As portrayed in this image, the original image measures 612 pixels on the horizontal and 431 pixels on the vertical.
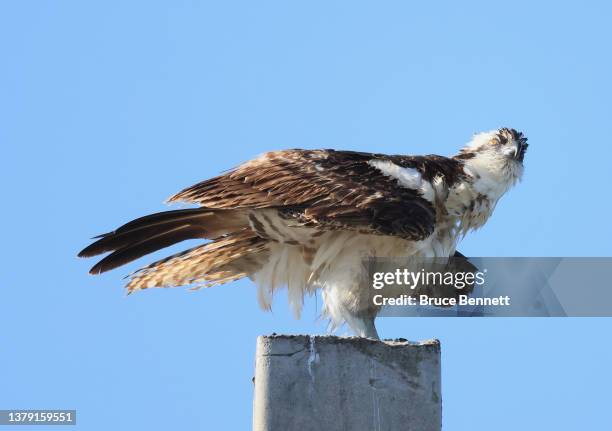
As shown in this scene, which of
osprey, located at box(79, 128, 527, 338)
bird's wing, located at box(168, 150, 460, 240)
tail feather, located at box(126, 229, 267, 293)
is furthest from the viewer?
tail feather, located at box(126, 229, 267, 293)

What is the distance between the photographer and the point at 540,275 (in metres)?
8.82

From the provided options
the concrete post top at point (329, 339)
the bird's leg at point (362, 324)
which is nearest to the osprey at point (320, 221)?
the bird's leg at point (362, 324)

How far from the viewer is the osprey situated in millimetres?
8312

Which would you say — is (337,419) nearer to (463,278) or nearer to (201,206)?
(201,206)

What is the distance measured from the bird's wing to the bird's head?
1.31 ft

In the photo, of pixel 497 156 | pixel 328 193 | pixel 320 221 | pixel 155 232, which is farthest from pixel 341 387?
pixel 497 156

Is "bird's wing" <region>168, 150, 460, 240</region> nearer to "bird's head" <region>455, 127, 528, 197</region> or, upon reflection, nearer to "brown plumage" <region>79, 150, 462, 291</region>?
"brown plumage" <region>79, 150, 462, 291</region>

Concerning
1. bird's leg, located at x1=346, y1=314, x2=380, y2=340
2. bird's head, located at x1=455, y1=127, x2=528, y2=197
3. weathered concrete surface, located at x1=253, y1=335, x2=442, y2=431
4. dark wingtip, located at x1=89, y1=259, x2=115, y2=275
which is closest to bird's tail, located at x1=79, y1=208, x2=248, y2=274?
dark wingtip, located at x1=89, y1=259, x2=115, y2=275

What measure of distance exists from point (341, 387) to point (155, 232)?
2935 millimetres

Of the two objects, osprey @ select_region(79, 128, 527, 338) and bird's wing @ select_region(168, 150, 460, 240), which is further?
osprey @ select_region(79, 128, 527, 338)

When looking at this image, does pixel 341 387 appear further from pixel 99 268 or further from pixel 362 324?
pixel 99 268

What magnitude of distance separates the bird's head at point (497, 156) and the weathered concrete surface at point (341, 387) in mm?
3057

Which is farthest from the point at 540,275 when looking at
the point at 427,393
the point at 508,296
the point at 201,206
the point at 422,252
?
the point at 427,393

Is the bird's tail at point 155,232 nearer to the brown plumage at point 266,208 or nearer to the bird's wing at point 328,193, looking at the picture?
the brown plumage at point 266,208
